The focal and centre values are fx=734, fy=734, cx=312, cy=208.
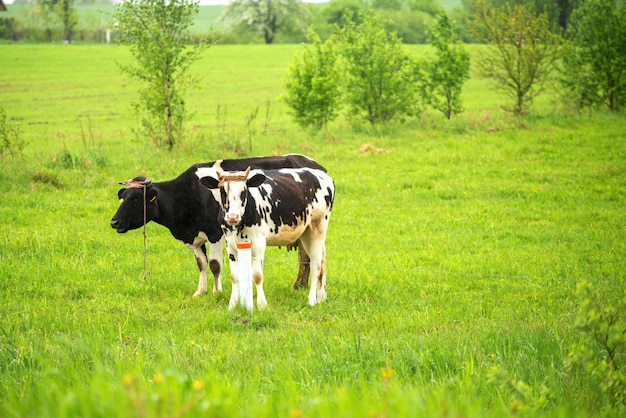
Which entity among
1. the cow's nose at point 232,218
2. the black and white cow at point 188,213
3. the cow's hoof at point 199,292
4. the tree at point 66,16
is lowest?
the cow's hoof at point 199,292

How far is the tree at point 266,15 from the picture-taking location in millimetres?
95881

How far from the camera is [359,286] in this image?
39.8ft

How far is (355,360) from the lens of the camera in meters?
7.30

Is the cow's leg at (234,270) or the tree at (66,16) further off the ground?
the tree at (66,16)

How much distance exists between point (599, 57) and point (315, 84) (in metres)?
14.2

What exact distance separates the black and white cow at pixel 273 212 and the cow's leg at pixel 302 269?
0.50 meters

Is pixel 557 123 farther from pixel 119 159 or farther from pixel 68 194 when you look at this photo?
pixel 68 194

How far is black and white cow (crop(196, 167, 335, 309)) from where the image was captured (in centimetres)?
1043

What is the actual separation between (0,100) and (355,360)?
138ft

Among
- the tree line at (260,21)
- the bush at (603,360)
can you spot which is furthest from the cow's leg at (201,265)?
the tree line at (260,21)

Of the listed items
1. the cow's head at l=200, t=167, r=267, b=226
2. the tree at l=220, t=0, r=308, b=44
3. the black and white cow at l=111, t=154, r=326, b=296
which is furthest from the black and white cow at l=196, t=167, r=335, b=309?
the tree at l=220, t=0, r=308, b=44

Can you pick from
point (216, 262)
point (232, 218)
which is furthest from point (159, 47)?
point (232, 218)

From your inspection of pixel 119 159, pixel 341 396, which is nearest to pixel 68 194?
pixel 119 159

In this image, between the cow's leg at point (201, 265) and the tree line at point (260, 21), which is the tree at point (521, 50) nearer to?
the cow's leg at point (201, 265)
